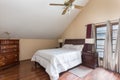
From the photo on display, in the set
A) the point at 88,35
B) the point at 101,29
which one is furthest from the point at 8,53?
the point at 101,29

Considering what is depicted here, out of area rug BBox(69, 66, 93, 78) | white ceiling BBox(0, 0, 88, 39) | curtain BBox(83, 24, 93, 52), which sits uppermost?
white ceiling BBox(0, 0, 88, 39)

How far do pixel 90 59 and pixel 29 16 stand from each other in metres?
3.07

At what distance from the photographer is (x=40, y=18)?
425 centimetres

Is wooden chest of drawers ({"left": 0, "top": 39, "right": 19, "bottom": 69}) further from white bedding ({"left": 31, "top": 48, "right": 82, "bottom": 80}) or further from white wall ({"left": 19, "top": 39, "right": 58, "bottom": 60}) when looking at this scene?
white bedding ({"left": 31, "top": 48, "right": 82, "bottom": 80})

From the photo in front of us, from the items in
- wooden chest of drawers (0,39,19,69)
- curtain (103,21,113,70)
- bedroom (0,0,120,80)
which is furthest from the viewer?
wooden chest of drawers (0,39,19,69)

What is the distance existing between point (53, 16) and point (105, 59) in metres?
2.92

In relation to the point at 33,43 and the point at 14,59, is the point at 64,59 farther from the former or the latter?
the point at 33,43

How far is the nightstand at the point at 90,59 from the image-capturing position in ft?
12.6

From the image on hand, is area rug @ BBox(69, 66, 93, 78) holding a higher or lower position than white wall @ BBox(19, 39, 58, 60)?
lower

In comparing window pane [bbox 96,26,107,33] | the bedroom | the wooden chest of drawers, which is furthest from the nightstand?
the wooden chest of drawers

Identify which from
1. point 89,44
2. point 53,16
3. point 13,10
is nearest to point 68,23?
point 53,16

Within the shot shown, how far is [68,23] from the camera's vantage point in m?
5.62

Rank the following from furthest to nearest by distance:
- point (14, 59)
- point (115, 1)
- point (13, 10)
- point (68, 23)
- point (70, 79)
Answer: point (68, 23)
point (14, 59)
point (115, 1)
point (13, 10)
point (70, 79)

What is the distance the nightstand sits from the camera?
384cm
